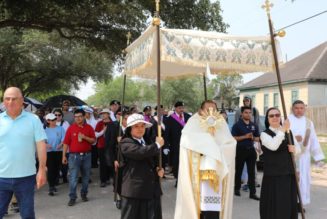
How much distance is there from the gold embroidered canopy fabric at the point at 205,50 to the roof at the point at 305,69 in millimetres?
22855

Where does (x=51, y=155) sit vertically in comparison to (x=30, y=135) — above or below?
below

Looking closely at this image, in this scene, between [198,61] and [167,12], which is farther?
[167,12]

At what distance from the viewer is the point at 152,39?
5.36 metres

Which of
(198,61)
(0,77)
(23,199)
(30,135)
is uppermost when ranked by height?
(0,77)

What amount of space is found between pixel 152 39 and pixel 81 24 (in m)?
10.1

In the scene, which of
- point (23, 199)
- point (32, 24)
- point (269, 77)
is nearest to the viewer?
point (23, 199)

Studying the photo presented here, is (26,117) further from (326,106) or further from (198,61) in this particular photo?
(326,106)

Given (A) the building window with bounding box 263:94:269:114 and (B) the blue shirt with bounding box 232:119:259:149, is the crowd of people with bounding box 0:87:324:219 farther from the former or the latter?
(A) the building window with bounding box 263:94:269:114

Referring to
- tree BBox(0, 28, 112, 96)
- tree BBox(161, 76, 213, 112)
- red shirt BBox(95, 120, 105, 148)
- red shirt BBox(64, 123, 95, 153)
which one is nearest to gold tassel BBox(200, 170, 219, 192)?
red shirt BBox(64, 123, 95, 153)

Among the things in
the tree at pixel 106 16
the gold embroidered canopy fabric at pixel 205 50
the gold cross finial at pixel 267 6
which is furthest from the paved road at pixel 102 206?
the tree at pixel 106 16

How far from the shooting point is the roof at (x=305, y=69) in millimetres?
29312

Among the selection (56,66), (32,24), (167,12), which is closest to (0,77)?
(56,66)

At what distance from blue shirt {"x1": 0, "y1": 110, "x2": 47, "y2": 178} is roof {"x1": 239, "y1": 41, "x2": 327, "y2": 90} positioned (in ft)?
81.6

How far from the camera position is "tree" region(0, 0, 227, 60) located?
12.5 meters
